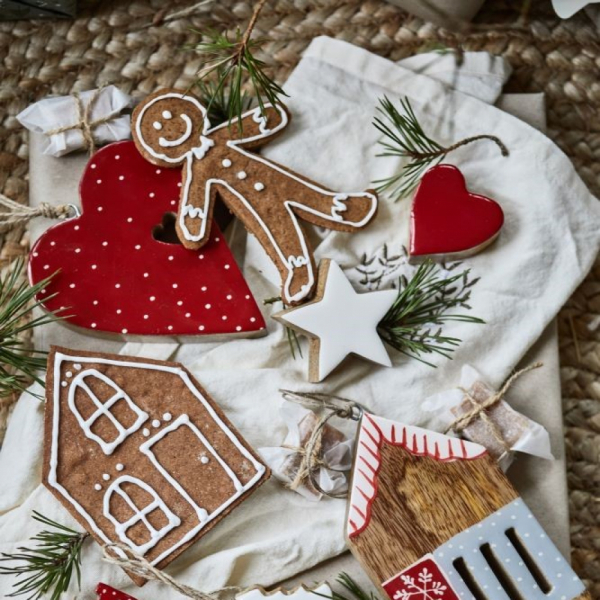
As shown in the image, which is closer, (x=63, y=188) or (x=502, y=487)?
(x=502, y=487)

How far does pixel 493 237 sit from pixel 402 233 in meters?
0.12

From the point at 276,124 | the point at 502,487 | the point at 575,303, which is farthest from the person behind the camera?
the point at 575,303

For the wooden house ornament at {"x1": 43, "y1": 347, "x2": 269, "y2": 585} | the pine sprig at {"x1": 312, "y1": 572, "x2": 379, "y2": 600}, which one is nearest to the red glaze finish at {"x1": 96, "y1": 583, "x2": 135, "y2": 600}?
the wooden house ornament at {"x1": 43, "y1": 347, "x2": 269, "y2": 585}

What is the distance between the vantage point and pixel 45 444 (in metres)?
1.09

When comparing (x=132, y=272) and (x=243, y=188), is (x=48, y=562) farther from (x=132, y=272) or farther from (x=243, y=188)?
(x=243, y=188)

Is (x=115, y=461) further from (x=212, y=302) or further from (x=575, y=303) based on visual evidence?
(x=575, y=303)

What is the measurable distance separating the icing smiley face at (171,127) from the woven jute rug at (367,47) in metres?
0.13

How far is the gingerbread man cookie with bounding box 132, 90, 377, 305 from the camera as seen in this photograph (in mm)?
1138

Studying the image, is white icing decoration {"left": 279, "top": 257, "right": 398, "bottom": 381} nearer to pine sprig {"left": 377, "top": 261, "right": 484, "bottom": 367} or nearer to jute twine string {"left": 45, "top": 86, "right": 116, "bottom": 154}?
pine sprig {"left": 377, "top": 261, "right": 484, "bottom": 367}

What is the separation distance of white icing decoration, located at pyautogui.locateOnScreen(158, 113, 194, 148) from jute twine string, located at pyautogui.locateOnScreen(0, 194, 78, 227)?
15 centimetres

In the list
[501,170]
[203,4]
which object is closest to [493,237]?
[501,170]

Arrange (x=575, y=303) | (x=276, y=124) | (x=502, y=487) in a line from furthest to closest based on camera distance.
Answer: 1. (x=575, y=303)
2. (x=276, y=124)
3. (x=502, y=487)

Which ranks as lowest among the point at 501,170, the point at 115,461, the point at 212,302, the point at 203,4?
the point at 115,461

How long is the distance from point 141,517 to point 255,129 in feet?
1.69
